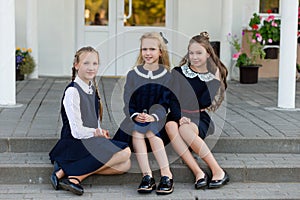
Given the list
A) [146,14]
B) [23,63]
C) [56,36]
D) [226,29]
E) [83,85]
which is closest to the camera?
[83,85]

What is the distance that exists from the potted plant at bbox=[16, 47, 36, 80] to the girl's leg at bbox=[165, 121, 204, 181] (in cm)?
459

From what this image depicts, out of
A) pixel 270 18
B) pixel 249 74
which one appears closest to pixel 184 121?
pixel 249 74

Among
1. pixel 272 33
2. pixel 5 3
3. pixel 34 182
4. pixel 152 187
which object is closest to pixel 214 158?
pixel 152 187

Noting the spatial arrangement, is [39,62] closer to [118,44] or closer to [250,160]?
[118,44]

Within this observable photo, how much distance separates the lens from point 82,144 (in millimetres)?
4453

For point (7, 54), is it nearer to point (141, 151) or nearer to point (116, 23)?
point (141, 151)

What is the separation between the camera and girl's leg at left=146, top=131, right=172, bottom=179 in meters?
4.49

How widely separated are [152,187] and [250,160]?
3.16ft

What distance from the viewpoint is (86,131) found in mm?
4445

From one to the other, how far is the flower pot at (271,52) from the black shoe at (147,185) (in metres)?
5.33

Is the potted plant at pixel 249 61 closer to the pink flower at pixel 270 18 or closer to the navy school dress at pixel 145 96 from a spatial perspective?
the pink flower at pixel 270 18

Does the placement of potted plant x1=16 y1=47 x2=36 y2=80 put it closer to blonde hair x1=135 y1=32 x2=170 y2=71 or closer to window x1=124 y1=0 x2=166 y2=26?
window x1=124 y1=0 x2=166 y2=26

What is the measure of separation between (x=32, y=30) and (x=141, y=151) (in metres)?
4.91

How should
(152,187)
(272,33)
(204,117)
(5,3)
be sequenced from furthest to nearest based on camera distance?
(272,33) < (5,3) < (204,117) < (152,187)
